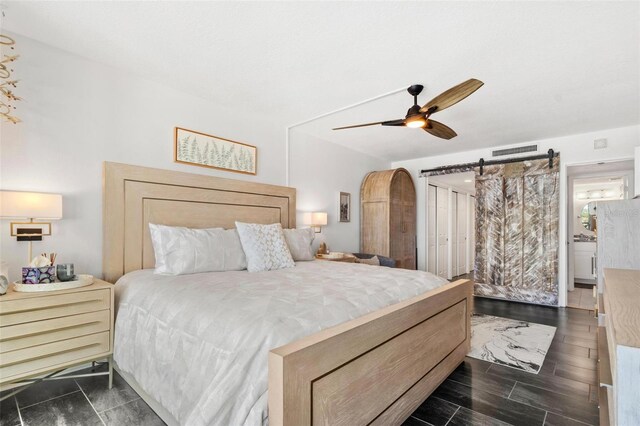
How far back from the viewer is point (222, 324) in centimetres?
141

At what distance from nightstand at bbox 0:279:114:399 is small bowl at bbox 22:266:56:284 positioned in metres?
0.11

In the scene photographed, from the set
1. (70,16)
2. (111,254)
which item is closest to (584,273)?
(111,254)

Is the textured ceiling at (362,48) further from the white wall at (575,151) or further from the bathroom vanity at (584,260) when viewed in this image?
the bathroom vanity at (584,260)

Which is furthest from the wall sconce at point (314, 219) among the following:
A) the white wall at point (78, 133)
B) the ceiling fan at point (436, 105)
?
the ceiling fan at point (436, 105)

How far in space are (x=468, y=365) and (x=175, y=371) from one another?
2257 millimetres

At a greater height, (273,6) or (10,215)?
(273,6)

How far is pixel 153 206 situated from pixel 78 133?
805 millimetres

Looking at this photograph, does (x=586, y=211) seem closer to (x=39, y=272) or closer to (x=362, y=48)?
(x=362, y=48)

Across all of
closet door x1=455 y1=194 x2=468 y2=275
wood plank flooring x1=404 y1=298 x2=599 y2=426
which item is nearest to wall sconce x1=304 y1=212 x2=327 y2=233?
wood plank flooring x1=404 y1=298 x2=599 y2=426

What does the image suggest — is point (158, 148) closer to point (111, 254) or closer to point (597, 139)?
point (111, 254)

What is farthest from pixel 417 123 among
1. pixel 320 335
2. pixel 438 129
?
pixel 320 335

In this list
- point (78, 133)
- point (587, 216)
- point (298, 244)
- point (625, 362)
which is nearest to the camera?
point (625, 362)

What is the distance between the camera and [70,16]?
81.5 inches

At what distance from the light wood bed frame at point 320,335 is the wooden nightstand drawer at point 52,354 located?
34cm
